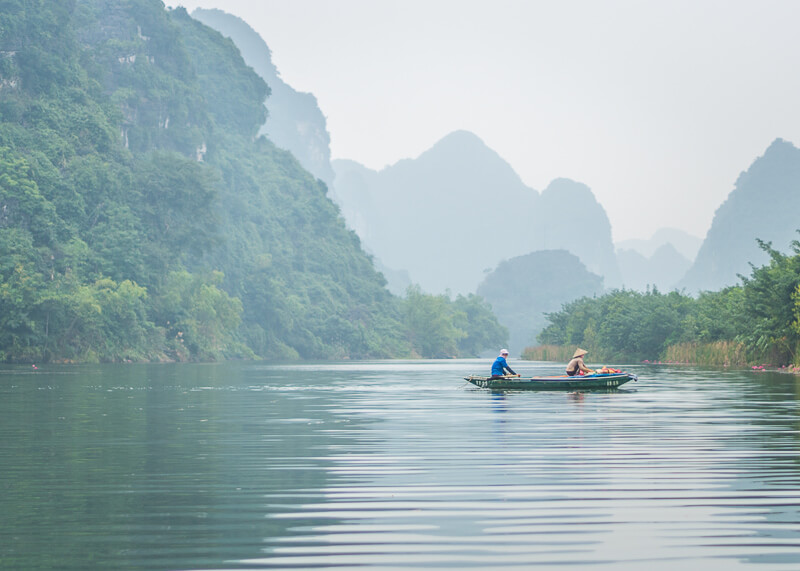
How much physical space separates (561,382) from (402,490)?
20.4 meters

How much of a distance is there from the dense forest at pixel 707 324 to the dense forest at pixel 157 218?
3307cm

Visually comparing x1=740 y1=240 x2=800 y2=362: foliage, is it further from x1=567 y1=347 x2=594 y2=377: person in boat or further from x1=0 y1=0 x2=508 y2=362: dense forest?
x1=0 y1=0 x2=508 y2=362: dense forest

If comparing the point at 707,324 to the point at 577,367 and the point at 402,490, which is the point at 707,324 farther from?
the point at 402,490

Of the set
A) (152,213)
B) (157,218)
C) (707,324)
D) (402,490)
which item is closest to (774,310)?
(707,324)

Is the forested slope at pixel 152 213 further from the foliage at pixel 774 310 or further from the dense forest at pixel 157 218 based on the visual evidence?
the foliage at pixel 774 310

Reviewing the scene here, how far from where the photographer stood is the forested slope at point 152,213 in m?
80.6

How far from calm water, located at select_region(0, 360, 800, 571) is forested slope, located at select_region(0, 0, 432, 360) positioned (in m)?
56.6

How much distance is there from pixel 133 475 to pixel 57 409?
41.7 feet

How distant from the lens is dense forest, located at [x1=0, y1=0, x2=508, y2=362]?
3179 inches

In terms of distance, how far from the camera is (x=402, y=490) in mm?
11273

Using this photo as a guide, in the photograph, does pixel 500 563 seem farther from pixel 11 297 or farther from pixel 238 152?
pixel 238 152

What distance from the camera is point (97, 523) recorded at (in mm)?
9414

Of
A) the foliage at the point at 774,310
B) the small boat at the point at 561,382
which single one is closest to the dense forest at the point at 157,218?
the foliage at the point at 774,310

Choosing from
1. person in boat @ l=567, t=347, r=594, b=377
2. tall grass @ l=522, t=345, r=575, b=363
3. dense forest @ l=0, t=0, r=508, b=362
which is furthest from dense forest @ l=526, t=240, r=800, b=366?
dense forest @ l=0, t=0, r=508, b=362
